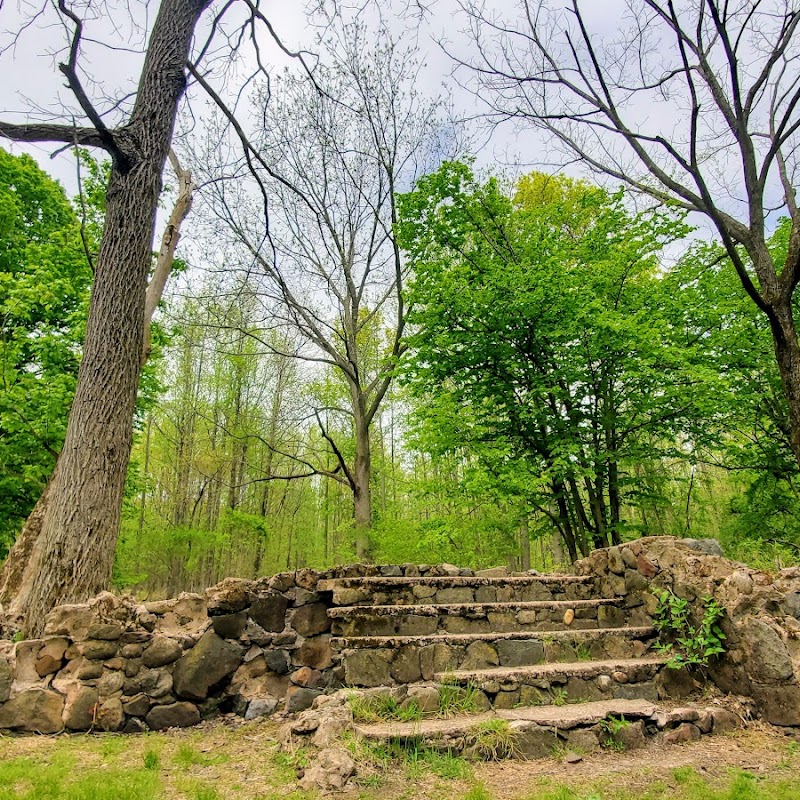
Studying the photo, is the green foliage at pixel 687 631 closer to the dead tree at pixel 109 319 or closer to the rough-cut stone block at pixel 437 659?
the rough-cut stone block at pixel 437 659

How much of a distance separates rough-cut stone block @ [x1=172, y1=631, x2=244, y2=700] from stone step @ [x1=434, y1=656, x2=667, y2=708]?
1621mm

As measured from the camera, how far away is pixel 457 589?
15.1ft

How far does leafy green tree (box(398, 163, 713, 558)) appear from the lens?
770 cm

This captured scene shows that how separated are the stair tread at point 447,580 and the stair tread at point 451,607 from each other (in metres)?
0.20

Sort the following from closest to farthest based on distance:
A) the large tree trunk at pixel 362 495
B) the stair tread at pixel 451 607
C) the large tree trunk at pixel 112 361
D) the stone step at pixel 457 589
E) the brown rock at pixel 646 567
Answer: the stair tread at pixel 451 607
the large tree trunk at pixel 112 361
the stone step at pixel 457 589
the brown rock at pixel 646 567
the large tree trunk at pixel 362 495

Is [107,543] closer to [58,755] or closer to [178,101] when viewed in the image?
[58,755]

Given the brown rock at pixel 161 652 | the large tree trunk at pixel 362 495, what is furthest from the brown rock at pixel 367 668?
the large tree trunk at pixel 362 495

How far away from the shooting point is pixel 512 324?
27.3 feet

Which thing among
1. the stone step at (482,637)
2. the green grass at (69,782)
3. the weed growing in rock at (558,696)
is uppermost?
the stone step at (482,637)

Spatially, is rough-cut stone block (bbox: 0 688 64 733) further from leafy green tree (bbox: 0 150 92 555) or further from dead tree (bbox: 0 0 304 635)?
leafy green tree (bbox: 0 150 92 555)

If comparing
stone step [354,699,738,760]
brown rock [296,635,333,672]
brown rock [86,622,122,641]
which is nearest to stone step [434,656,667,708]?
stone step [354,699,738,760]

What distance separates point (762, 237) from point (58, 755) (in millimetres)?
7929

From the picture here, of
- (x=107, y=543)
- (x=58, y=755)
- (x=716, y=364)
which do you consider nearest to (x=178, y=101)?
(x=107, y=543)

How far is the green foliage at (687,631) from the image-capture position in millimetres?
3881
